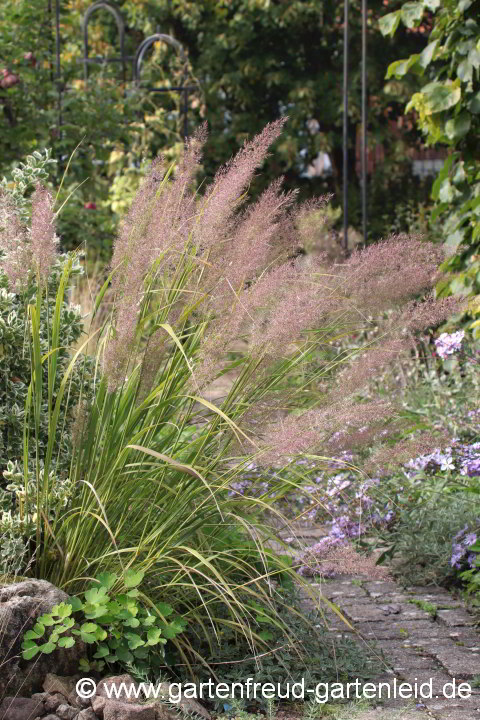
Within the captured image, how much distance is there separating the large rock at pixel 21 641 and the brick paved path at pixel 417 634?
26.5 inches

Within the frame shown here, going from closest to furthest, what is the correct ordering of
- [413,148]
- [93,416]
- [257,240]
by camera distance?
[257,240] → [93,416] → [413,148]

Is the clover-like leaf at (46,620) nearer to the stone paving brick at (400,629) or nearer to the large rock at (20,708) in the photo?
the large rock at (20,708)

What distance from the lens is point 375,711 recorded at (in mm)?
2297

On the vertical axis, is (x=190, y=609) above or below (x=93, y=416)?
below

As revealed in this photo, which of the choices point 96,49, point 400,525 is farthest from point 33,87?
point 96,49


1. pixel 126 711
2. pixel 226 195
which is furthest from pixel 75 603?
pixel 226 195

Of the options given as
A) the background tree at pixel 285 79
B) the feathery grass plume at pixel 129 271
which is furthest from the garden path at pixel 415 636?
the background tree at pixel 285 79

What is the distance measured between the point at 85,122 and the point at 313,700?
18.4 feet

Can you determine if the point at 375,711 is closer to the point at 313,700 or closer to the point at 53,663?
the point at 313,700

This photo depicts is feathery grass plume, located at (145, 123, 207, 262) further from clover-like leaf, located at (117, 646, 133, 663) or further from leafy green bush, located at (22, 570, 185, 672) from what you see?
clover-like leaf, located at (117, 646, 133, 663)

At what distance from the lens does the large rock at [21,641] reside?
2148mm

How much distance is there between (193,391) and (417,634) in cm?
116
